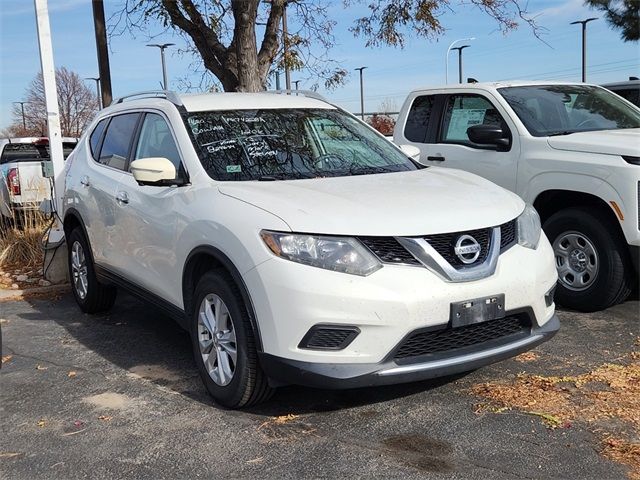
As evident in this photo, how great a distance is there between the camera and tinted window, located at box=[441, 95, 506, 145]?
6203mm

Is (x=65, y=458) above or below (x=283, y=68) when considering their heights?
below

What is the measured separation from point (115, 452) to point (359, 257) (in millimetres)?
1527

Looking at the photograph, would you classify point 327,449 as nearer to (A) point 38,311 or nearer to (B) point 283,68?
(A) point 38,311

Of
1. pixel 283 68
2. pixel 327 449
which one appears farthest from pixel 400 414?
pixel 283 68

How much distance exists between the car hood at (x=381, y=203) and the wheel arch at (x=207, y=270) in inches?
13.3

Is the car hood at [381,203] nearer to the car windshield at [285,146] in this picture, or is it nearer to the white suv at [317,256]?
the white suv at [317,256]

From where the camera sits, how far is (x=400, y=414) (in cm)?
357

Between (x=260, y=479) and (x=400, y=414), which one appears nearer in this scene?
(x=260, y=479)

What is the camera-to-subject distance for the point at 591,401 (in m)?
3.64

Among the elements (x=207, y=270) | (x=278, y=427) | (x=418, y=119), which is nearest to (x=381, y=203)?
(x=207, y=270)

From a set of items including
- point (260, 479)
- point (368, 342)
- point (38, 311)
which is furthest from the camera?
point (38, 311)

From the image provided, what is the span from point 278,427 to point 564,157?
3.28 m

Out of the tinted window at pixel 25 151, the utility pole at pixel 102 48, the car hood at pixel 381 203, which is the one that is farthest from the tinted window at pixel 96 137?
the tinted window at pixel 25 151

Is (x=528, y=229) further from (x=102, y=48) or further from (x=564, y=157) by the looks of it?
(x=102, y=48)
